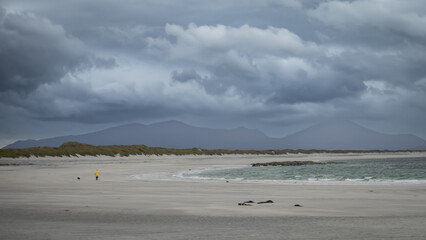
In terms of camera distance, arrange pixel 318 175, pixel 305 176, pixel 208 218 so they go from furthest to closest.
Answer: pixel 318 175
pixel 305 176
pixel 208 218

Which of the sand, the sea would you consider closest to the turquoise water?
the sea

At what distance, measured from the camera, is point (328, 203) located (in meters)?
19.0

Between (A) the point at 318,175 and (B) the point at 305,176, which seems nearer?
(B) the point at 305,176

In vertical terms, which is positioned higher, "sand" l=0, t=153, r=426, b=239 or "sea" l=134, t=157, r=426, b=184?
"sand" l=0, t=153, r=426, b=239

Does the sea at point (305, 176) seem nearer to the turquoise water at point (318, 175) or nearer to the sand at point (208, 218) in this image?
the turquoise water at point (318, 175)

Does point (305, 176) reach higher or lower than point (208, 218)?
lower

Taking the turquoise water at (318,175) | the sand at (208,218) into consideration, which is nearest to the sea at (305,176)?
the turquoise water at (318,175)

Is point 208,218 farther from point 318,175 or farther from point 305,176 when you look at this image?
point 318,175

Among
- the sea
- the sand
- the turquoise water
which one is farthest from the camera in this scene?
the turquoise water

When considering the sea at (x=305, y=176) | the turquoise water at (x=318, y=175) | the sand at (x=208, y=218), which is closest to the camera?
the sand at (x=208, y=218)

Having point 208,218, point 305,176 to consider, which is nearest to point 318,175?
point 305,176

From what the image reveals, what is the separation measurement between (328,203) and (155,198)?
27.1 ft

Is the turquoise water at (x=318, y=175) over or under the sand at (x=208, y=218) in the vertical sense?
under

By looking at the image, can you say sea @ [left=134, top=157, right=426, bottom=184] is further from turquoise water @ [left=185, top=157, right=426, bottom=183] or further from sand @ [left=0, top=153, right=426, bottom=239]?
sand @ [left=0, top=153, right=426, bottom=239]
